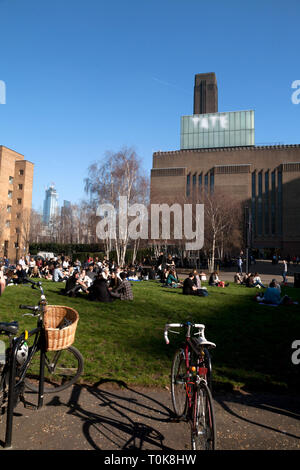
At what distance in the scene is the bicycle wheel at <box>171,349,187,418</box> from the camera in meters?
4.06

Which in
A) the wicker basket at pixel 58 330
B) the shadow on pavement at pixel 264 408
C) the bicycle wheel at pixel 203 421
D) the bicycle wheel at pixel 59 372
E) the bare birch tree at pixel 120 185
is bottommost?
the shadow on pavement at pixel 264 408

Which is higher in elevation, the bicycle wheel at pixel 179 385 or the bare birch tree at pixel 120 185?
the bare birch tree at pixel 120 185

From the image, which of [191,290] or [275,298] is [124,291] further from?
[275,298]

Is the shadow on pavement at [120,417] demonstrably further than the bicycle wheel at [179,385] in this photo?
No

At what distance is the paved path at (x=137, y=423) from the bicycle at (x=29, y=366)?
20 cm

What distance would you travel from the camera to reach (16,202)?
61.0 metres

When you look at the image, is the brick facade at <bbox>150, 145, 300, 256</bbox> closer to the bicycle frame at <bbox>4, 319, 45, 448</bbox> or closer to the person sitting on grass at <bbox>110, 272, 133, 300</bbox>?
the person sitting on grass at <bbox>110, 272, 133, 300</bbox>

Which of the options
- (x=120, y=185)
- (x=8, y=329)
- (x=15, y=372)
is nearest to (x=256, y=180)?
(x=120, y=185)

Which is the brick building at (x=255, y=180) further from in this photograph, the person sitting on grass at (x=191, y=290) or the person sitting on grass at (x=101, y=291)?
the person sitting on grass at (x=101, y=291)

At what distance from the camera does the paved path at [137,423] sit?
336 cm

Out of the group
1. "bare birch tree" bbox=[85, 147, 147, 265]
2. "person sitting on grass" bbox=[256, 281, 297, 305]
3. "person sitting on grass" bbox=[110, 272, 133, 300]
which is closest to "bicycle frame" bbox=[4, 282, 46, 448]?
"person sitting on grass" bbox=[110, 272, 133, 300]

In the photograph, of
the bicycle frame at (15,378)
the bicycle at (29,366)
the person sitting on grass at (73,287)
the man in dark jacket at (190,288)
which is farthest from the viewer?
the man in dark jacket at (190,288)

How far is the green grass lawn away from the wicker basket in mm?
1167

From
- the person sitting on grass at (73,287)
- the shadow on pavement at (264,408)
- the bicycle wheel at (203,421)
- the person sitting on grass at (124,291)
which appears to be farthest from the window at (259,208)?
the bicycle wheel at (203,421)
